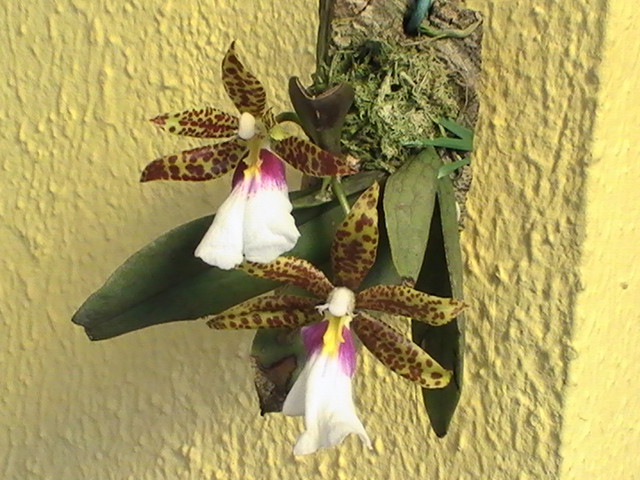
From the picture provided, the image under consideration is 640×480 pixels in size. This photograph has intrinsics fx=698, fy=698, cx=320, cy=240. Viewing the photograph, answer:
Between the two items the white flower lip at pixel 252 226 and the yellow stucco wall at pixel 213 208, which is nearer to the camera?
the white flower lip at pixel 252 226

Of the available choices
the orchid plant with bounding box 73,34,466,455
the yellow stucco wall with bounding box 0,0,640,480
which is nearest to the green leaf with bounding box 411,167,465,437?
the orchid plant with bounding box 73,34,466,455

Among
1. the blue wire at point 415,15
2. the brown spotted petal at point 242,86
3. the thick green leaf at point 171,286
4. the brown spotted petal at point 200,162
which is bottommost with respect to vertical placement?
the thick green leaf at point 171,286

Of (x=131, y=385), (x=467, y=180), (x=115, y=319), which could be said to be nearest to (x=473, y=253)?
(x=467, y=180)

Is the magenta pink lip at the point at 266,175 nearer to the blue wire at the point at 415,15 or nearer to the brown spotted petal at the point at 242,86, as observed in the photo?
the brown spotted petal at the point at 242,86

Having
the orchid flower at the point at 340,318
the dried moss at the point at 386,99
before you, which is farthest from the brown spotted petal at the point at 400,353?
the dried moss at the point at 386,99

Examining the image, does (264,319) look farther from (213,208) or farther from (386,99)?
(213,208)

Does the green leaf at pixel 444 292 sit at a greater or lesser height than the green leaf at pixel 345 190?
lesser

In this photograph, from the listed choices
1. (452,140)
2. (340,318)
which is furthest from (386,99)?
(340,318)
